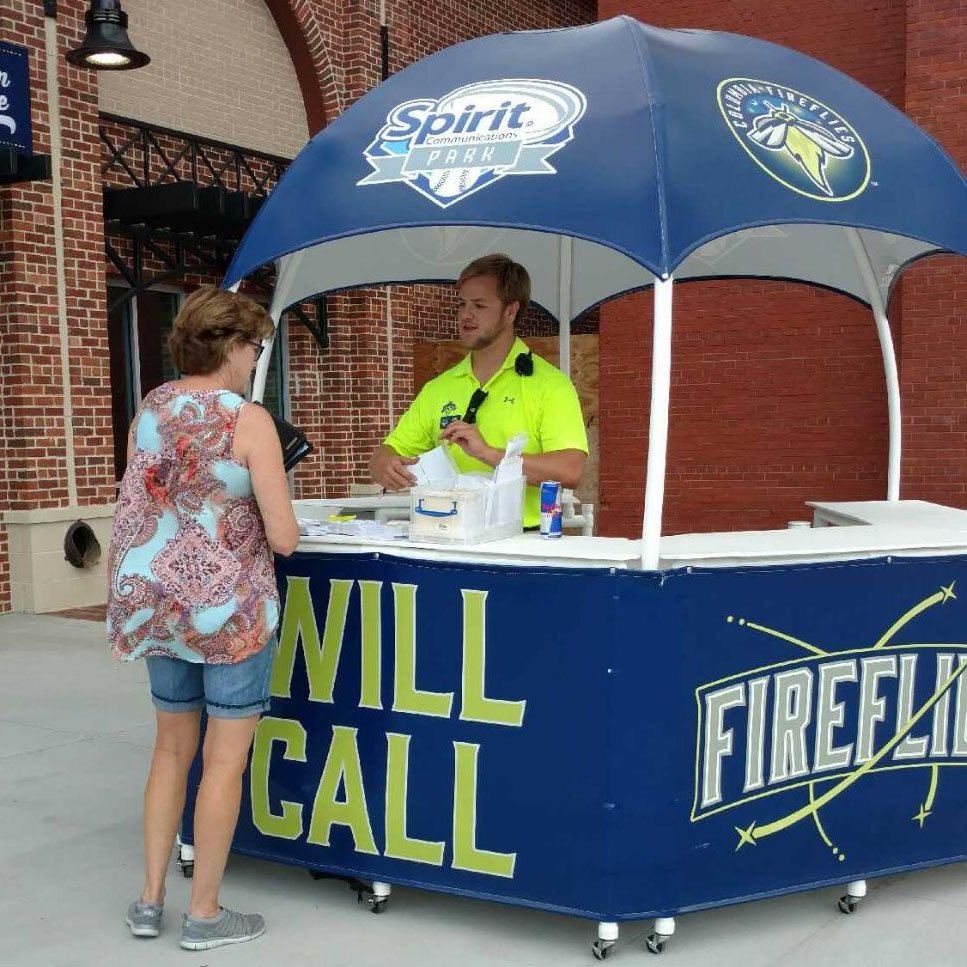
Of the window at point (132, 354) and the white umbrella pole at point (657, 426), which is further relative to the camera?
the window at point (132, 354)

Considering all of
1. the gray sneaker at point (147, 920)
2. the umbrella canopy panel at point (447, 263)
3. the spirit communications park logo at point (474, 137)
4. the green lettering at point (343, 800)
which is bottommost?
the gray sneaker at point (147, 920)

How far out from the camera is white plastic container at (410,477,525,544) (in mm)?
3533

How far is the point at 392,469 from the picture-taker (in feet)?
13.8

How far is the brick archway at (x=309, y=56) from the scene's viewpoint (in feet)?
40.2

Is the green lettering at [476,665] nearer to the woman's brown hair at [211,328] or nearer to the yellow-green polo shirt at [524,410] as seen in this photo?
the yellow-green polo shirt at [524,410]

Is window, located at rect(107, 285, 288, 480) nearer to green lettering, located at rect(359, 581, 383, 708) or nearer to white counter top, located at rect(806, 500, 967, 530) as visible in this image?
white counter top, located at rect(806, 500, 967, 530)

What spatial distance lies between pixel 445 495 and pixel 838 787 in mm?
1511

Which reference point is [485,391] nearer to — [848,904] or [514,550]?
[514,550]

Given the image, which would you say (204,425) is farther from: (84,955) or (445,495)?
(84,955)

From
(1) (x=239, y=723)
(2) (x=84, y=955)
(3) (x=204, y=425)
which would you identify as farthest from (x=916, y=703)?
(2) (x=84, y=955)

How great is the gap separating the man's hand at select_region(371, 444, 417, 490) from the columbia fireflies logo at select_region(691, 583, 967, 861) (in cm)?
136

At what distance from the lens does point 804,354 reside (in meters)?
10.6

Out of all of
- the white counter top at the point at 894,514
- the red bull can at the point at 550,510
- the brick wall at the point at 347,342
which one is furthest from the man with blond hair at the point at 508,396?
the brick wall at the point at 347,342

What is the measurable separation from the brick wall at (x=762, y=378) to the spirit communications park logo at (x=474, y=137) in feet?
23.2
